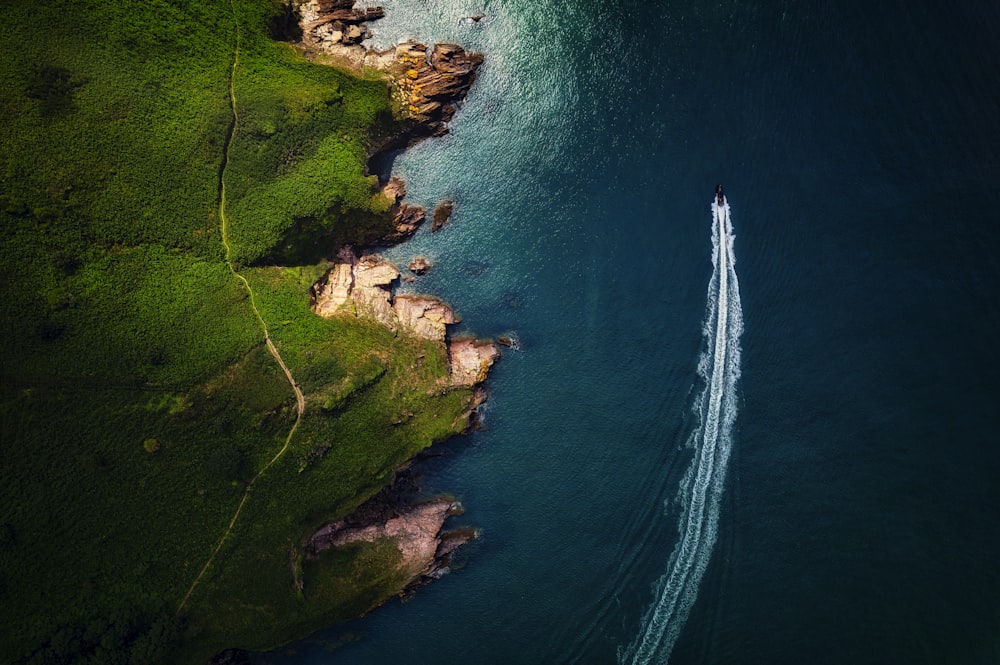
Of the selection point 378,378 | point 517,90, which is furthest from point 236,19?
point 378,378

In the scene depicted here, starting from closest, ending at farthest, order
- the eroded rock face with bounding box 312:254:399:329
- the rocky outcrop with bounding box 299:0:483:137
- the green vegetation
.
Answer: the green vegetation
the rocky outcrop with bounding box 299:0:483:137
the eroded rock face with bounding box 312:254:399:329

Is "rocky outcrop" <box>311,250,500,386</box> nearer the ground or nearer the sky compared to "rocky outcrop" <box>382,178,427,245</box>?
nearer the ground

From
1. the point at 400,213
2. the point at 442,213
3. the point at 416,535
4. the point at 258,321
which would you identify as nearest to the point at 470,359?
the point at 442,213

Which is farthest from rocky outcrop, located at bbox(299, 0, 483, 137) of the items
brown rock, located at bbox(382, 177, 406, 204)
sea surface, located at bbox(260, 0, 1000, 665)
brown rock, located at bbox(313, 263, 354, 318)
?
brown rock, located at bbox(313, 263, 354, 318)

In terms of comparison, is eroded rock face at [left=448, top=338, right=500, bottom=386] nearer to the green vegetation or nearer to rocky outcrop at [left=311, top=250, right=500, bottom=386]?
rocky outcrop at [left=311, top=250, right=500, bottom=386]

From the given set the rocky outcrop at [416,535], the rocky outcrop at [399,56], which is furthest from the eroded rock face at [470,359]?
the rocky outcrop at [399,56]

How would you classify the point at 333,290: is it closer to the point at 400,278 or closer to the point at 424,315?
the point at 400,278
